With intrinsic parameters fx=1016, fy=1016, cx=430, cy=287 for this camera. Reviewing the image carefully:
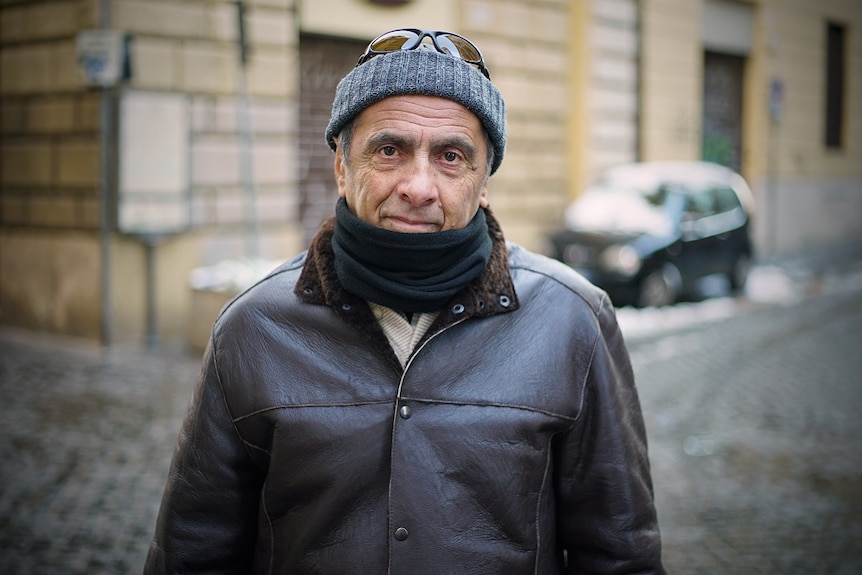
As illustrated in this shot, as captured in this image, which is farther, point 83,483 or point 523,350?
point 83,483

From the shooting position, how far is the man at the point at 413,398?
6.03 ft

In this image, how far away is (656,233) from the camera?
11969mm

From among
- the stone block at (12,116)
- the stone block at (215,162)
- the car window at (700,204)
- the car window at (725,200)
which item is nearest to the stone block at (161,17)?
the stone block at (215,162)

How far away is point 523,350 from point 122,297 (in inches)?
327

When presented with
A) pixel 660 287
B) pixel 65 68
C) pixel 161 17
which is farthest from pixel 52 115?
pixel 660 287

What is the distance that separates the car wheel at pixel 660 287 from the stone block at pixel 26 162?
654cm

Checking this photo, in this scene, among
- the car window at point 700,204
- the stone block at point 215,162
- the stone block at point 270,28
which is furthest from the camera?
the car window at point 700,204

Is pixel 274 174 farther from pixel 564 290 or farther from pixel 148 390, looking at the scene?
pixel 564 290

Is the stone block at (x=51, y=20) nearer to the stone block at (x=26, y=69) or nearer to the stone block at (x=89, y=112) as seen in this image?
the stone block at (x=26, y=69)

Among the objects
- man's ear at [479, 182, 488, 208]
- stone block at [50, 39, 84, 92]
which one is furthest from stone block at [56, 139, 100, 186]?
man's ear at [479, 182, 488, 208]

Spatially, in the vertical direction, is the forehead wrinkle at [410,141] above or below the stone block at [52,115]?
below

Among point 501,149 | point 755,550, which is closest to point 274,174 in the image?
point 755,550

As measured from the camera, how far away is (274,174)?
1108 centimetres

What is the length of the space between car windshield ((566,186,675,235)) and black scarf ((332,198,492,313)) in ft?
34.0
